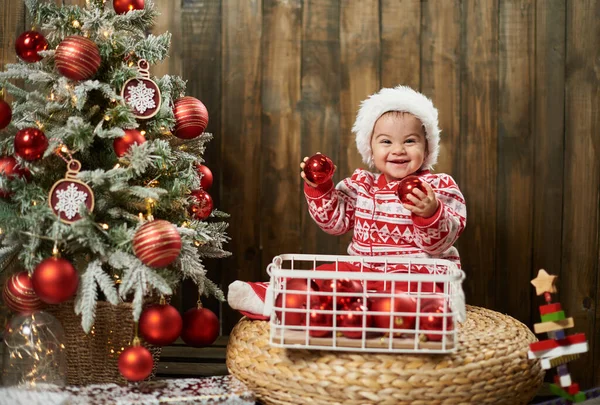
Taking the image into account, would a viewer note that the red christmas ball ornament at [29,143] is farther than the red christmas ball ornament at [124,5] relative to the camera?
No

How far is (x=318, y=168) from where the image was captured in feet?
5.74

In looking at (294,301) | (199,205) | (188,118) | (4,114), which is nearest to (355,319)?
(294,301)

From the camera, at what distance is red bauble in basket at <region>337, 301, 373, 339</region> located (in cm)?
136

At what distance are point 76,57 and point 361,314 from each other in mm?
892

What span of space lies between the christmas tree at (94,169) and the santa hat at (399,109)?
46 cm

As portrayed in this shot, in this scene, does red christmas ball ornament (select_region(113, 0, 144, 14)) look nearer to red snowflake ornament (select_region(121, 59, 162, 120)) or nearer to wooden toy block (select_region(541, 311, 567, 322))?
red snowflake ornament (select_region(121, 59, 162, 120))

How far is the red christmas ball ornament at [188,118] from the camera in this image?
169cm

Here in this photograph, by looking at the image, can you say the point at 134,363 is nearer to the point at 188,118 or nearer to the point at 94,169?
the point at 94,169

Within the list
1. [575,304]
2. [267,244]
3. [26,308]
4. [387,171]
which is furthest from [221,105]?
[575,304]

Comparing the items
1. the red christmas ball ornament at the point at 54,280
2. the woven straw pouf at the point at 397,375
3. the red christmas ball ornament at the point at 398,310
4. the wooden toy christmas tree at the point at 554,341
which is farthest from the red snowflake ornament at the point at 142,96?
the wooden toy christmas tree at the point at 554,341

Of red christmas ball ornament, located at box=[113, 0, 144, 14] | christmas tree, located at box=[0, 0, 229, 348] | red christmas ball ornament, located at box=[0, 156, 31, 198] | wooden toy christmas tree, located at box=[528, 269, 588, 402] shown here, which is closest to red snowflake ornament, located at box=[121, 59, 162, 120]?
christmas tree, located at box=[0, 0, 229, 348]

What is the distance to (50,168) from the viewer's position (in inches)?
62.1

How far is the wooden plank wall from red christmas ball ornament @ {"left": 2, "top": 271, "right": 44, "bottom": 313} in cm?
67

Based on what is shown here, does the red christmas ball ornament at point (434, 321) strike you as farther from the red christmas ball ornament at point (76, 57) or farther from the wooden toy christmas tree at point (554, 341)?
the red christmas ball ornament at point (76, 57)
